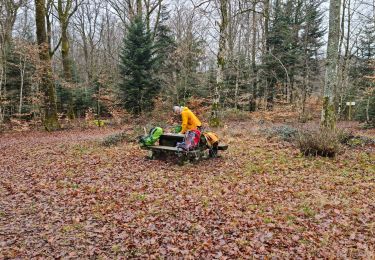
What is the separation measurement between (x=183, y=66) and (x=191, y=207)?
17.2m

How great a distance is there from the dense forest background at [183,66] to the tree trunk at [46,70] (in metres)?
0.05

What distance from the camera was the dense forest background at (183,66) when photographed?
59.4 ft

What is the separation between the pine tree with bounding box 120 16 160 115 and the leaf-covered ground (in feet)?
38.9

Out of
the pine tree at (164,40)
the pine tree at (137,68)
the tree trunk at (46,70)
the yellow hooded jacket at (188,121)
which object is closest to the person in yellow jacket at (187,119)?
the yellow hooded jacket at (188,121)

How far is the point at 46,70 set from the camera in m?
15.9

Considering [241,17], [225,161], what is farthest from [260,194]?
[241,17]

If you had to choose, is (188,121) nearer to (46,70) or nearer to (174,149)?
(174,149)

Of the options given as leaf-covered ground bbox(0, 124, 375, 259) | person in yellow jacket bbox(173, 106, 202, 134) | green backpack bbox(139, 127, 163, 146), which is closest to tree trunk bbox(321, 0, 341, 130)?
leaf-covered ground bbox(0, 124, 375, 259)

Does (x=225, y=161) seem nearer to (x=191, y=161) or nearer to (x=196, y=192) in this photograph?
(x=191, y=161)

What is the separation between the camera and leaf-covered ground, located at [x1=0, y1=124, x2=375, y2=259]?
4191mm

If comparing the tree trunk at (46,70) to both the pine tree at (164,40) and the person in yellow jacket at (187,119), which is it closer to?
the pine tree at (164,40)

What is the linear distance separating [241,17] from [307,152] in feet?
65.4

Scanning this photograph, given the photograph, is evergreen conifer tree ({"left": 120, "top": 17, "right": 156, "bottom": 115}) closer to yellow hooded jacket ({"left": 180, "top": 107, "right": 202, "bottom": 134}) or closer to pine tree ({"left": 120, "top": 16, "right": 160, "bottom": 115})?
pine tree ({"left": 120, "top": 16, "right": 160, "bottom": 115})

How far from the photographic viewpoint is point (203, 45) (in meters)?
24.1
